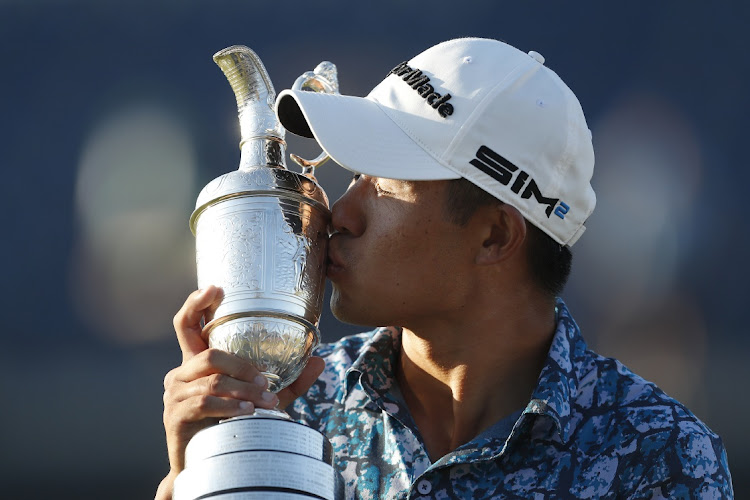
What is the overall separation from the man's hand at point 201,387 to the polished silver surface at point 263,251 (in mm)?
35

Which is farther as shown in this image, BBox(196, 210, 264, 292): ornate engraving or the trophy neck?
the trophy neck

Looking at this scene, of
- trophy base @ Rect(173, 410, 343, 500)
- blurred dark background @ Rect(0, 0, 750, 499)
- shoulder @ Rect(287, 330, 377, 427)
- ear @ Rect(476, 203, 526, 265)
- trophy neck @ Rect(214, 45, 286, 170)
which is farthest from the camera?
blurred dark background @ Rect(0, 0, 750, 499)

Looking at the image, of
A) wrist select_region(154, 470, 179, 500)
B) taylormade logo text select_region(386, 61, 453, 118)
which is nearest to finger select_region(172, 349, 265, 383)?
wrist select_region(154, 470, 179, 500)

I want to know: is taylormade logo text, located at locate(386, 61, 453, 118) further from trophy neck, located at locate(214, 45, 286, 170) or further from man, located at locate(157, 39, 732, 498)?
trophy neck, located at locate(214, 45, 286, 170)

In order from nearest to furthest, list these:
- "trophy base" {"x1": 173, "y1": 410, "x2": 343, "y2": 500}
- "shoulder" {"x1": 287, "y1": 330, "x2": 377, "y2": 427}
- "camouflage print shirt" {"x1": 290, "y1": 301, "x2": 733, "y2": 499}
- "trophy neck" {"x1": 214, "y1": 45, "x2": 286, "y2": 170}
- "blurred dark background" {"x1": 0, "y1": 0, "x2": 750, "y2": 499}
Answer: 1. "trophy base" {"x1": 173, "y1": 410, "x2": 343, "y2": 500}
2. "camouflage print shirt" {"x1": 290, "y1": 301, "x2": 733, "y2": 499}
3. "trophy neck" {"x1": 214, "y1": 45, "x2": 286, "y2": 170}
4. "shoulder" {"x1": 287, "y1": 330, "x2": 377, "y2": 427}
5. "blurred dark background" {"x1": 0, "y1": 0, "x2": 750, "y2": 499}

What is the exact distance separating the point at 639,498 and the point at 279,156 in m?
0.93

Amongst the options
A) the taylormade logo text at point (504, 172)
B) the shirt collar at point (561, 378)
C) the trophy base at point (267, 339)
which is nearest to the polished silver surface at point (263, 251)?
the trophy base at point (267, 339)

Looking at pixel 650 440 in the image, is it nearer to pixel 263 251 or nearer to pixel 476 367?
pixel 476 367

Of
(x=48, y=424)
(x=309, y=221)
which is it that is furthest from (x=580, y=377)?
(x=48, y=424)

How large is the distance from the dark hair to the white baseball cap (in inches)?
1.3

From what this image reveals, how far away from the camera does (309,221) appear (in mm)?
2184

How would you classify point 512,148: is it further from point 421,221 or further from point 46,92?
point 46,92

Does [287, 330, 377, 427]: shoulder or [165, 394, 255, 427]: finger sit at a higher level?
[287, 330, 377, 427]: shoulder

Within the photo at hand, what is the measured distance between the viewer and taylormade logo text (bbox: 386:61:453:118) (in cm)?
229
